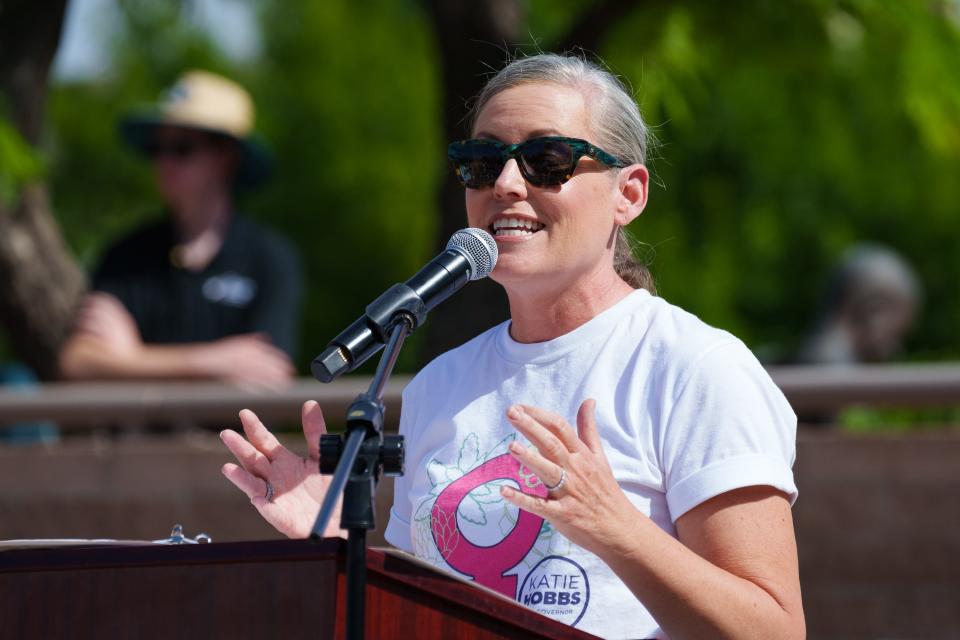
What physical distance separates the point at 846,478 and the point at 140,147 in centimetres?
A: 363

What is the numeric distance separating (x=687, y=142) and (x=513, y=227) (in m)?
8.03

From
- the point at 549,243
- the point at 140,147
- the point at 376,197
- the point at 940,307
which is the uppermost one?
the point at 376,197

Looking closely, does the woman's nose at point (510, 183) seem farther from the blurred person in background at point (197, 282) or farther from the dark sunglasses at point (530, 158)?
the blurred person in background at point (197, 282)

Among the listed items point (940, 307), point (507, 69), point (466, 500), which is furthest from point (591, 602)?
point (940, 307)

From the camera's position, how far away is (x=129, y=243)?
6.43m

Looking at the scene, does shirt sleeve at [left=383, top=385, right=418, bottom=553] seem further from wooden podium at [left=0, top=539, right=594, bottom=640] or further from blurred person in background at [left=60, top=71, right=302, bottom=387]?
blurred person in background at [left=60, top=71, right=302, bottom=387]

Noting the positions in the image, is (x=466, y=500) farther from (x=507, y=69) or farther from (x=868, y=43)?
(x=868, y=43)

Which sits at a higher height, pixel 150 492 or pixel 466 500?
pixel 150 492

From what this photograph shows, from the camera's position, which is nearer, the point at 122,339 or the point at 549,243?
the point at 549,243

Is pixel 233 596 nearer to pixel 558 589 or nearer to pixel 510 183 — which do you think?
pixel 558 589

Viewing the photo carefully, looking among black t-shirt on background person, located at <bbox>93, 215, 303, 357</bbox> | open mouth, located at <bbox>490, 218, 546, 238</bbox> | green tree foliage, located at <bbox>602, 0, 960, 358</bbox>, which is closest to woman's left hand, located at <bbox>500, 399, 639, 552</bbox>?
open mouth, located at <bbox>490, 218, 546, 238</bbox>

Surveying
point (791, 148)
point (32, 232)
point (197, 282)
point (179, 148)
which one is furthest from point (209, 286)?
point (791, 148)

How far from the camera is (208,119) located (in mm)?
6562

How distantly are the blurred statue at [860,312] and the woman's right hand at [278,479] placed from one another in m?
4.92
